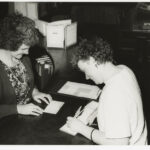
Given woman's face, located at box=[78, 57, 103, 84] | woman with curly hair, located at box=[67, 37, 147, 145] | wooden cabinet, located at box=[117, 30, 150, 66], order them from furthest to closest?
wooden cabinet, located at box=[117, 30, 150, 66] < woman's face, located at box=[78, 57, 103, 84] < woman with curly hair, located at box=[67, 37, 147, 145]

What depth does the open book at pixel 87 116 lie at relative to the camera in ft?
5.68

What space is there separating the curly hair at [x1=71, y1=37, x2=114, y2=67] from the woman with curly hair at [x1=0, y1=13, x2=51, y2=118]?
1.57ft

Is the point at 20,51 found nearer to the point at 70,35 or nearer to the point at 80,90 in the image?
the point at 80,90

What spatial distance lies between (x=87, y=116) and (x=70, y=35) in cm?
161

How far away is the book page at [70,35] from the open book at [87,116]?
4.62 feet

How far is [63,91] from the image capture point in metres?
2.19

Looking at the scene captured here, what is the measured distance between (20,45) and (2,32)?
0.55 feet

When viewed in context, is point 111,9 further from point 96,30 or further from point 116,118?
point 116,118

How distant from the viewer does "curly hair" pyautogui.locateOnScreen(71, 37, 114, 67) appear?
163 cm

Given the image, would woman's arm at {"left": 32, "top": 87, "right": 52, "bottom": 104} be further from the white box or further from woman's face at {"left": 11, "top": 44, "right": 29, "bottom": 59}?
the white box

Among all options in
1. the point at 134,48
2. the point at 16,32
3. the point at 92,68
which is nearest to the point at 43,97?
the point at 16,32

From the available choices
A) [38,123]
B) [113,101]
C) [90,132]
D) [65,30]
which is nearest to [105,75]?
[113,101]

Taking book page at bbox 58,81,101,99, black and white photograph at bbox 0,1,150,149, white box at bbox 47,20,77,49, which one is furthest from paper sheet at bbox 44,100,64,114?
white box at bbox 47,20,77,49

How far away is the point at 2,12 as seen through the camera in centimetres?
349
